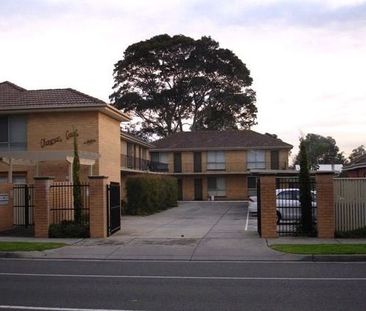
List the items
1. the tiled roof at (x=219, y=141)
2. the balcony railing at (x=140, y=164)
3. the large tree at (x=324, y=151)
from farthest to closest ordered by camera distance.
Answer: the large tree at (x=324, y=151), the tiled roof at (x=219, y=141), the balcony railing at (x=140, y=164)

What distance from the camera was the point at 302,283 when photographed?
11000 millimetres

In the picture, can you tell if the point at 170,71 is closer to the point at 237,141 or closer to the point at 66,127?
the point at 237,141

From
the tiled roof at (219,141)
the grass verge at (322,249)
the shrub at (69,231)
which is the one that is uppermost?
the tiled roof at (219,141)

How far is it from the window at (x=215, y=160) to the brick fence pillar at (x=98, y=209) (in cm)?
4231

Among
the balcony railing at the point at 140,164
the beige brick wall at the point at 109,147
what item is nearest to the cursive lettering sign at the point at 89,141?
the beige brick wall at the point at 109,147

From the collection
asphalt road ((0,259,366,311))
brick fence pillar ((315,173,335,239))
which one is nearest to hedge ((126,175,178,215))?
brick fence pillar ((315,173,335,239))

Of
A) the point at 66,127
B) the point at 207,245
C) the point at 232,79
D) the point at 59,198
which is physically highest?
the point at 232,79

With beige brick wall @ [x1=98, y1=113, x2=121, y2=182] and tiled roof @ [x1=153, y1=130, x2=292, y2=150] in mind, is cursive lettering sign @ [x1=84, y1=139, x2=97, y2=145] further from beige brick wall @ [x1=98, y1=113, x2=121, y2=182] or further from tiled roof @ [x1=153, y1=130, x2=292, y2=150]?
tiled roof @ [x1=153, y1=130, x2=292, y2=150]

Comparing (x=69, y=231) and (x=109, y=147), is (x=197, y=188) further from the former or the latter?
(x=69, y=231)

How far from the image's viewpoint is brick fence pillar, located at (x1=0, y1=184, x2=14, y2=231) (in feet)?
73.9

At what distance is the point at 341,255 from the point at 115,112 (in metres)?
21.1

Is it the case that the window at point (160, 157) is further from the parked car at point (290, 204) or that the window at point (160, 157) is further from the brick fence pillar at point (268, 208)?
the brick fence pillar at point (268, 208)

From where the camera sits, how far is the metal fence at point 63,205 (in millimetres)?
21578

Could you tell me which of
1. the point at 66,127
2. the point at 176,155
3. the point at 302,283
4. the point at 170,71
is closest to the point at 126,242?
the point at 302,283
